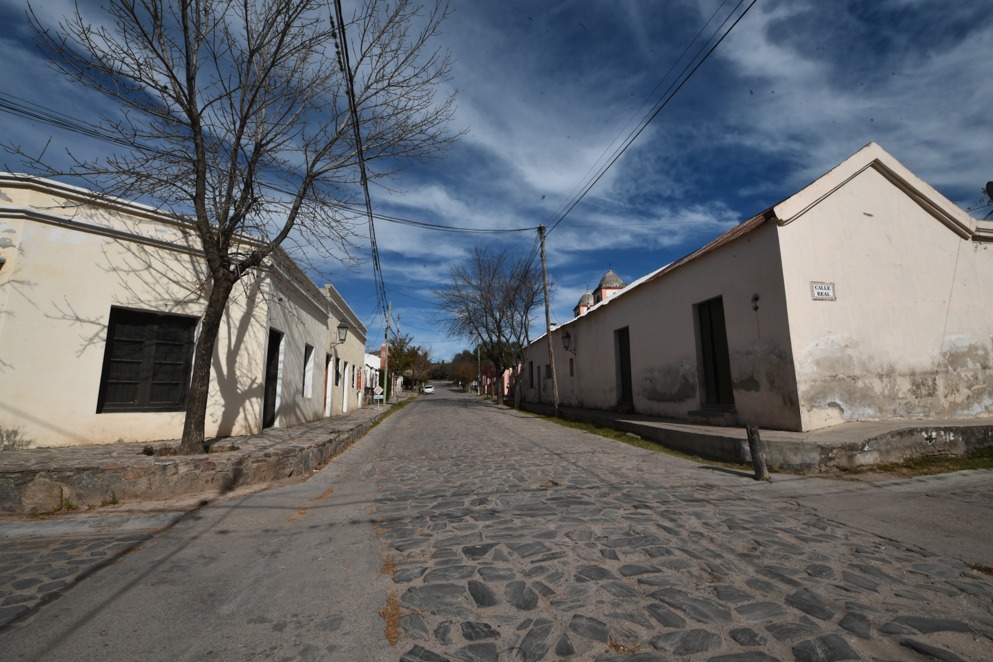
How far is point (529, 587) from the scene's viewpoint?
255cm

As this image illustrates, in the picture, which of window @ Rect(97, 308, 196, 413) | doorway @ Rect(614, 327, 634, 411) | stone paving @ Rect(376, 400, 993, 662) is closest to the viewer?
stone paving @ Rect(376, 400, 993, 662)

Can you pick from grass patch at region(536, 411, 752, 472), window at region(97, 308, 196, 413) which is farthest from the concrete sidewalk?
window at region(97, 308, 196, 413)

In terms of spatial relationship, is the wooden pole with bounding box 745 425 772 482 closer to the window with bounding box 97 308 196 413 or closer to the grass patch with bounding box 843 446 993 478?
the grass patch with bounding box 843 446 993 478

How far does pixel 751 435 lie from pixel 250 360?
854cm

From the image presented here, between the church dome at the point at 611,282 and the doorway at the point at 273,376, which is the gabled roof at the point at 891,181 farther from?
the church dome at the point at 611,282

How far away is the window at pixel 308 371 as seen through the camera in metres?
12.2

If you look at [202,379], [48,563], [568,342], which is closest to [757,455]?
[48,563]

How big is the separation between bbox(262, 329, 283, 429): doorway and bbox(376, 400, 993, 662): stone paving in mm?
6311

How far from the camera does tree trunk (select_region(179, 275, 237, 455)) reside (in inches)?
219

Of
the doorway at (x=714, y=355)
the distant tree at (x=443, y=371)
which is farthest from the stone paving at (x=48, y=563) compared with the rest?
the distant tree at (x=443, y=371)

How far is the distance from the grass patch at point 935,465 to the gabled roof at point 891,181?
4.10 metres

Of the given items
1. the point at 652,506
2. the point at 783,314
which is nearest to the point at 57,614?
the point at 652,506

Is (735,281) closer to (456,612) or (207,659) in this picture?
(456,612)

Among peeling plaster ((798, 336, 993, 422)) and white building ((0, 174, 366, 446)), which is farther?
peeling plaster ((798, 336, 993, 422))
